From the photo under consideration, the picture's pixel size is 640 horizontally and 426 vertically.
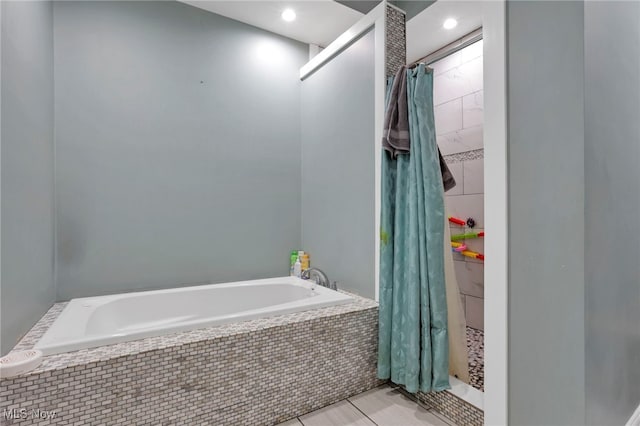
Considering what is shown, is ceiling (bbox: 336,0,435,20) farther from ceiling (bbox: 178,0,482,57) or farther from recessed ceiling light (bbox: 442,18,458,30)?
recessed ceiling light (bbox: 442,18,458,30)

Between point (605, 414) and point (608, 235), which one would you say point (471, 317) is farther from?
point (608, 235)

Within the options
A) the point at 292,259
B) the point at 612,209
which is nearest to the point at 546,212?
the point at 612,209

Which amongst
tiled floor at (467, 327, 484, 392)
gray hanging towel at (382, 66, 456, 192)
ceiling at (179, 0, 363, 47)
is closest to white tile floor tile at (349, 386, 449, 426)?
tiled floor at (467, 327, 484, 392)

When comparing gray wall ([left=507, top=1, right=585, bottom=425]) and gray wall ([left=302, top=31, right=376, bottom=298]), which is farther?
gray wall ([left=302, top=31, right=376, bottom=298])

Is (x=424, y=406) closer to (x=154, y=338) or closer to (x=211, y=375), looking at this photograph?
(x=211, y=375)

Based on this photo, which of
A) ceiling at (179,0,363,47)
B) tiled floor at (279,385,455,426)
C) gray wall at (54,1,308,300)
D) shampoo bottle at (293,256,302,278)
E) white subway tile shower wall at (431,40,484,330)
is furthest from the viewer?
shampoo bottle at (293,256,302,278)

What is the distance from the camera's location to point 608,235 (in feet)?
3.87

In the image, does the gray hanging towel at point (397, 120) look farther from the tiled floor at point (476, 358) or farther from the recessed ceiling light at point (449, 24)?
the tiled floor at point (476, 358)

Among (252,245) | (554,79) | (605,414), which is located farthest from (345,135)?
(605,414)

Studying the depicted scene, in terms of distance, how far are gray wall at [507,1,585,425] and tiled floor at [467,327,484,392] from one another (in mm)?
476

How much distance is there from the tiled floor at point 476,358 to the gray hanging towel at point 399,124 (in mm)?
1016

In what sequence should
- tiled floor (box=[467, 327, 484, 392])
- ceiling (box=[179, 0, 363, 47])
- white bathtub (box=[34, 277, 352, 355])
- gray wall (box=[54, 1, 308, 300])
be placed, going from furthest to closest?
ceiling (box=[179, 0, 363, 47])
gray wall (box=[54, 1, 308, 300])
tiled floor (box=[467, 327, 484, 392])
white bathtub (box=[34, 277, 352, 355])

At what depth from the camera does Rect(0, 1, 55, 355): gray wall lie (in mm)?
1259

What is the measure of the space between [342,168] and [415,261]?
3.02 ft
